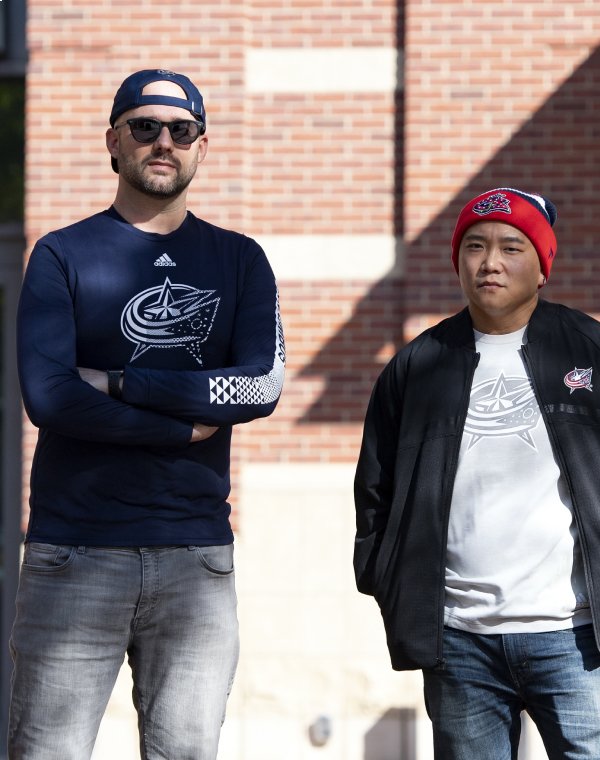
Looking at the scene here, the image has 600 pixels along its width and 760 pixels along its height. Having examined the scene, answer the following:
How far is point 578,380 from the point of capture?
118 inches

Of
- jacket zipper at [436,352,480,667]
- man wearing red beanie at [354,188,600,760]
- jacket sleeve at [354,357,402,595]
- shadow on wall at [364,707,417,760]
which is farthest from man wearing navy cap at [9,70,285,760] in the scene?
shadow on wall at [364,707,417,760]

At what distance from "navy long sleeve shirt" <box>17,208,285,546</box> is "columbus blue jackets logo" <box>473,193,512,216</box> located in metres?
0.68

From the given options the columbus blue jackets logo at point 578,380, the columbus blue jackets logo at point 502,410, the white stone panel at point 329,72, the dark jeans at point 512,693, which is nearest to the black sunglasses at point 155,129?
the columbus blue jackets logo at point 502,410

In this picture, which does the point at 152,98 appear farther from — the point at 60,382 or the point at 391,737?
the point at 391,737

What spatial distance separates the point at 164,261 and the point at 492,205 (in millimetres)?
906

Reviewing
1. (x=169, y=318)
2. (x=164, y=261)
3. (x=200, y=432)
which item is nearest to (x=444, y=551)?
(x=200, y=432)

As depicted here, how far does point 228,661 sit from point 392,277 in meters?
3.53

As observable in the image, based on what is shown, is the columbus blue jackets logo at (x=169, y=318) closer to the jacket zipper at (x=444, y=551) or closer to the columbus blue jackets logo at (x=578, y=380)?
the jacket zipper at (x=444, y=551)

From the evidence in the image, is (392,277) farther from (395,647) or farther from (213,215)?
(395,647)

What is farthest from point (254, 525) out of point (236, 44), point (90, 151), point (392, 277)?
point (236, 44)

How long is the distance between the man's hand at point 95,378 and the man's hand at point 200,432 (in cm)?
26

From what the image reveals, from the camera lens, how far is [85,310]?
3.04 m

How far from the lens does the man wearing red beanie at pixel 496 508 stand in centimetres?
286

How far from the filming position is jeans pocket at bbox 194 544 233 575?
3000 millimetres
